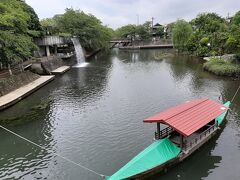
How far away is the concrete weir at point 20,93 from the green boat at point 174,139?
1756 centimetres

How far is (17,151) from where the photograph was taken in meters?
17.1

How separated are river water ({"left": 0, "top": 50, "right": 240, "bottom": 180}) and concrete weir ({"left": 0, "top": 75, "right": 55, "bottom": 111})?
→ 685 mm

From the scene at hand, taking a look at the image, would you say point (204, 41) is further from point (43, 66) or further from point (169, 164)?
point (169, 164)

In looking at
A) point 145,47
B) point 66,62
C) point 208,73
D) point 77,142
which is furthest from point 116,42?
point 77,142

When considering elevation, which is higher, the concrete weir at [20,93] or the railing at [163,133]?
the concrete weir at [20,93]

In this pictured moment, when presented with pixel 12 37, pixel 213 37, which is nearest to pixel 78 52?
pixel 12 37

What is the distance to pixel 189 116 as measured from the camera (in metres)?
15.7

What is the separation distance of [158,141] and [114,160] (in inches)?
125

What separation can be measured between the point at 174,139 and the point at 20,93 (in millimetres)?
21007

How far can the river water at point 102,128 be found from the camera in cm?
1467

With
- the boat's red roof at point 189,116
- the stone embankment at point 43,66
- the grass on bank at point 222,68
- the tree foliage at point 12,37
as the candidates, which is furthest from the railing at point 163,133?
the stone embankment at point 43,66

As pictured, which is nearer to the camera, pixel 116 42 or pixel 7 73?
pixel 7 73

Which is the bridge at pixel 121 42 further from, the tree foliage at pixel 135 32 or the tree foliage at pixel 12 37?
the tree foliage at pixel 12 37

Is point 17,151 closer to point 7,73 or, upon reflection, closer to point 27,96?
point 27,96
